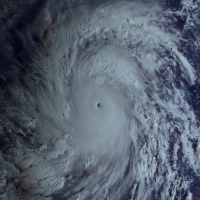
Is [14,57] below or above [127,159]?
above

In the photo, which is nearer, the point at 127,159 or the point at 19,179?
the point at 19,179

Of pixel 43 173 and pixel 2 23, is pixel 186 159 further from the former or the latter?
pixel 2 23

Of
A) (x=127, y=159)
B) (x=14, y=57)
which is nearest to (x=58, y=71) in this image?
(x=14, y=57)

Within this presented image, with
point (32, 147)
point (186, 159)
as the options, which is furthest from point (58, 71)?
point (186, 159)

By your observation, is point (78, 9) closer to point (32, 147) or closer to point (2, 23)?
point (2, 23)

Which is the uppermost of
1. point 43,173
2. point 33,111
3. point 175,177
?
point 33,111

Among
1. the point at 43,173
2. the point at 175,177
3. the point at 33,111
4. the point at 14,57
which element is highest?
the point at 14,57
